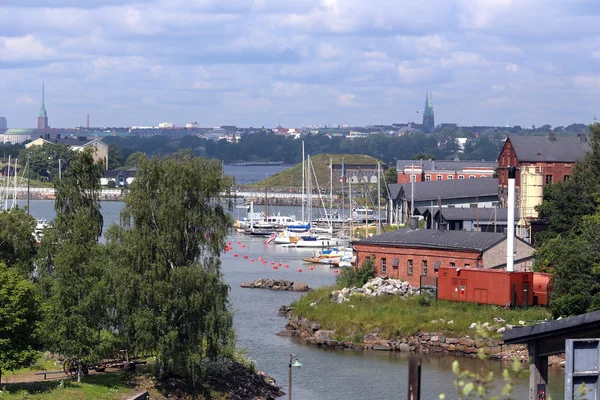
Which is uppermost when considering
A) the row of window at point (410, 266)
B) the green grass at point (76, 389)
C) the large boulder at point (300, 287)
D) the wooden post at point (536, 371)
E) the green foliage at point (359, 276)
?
the wooden post at point (536, 371)

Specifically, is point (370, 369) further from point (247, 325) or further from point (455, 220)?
point (455, 220)

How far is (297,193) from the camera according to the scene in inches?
7741

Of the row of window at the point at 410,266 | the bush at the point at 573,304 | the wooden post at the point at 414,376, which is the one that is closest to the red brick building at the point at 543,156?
the row of window at the point at 410,266

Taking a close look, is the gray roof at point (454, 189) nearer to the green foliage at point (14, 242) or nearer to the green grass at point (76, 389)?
the green foliage at point (14, 242)

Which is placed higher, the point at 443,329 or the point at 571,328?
the point at 571,328

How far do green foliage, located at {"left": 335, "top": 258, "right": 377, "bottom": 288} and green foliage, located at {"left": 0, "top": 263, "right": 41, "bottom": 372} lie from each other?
2626 centimetres

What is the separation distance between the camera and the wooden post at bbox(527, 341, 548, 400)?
45.9 ft

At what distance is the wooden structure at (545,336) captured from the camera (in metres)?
13.7

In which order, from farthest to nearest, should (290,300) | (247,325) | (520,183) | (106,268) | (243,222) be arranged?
(243,222) → (520,183) → (290,300) → (247,325) → (106,268)

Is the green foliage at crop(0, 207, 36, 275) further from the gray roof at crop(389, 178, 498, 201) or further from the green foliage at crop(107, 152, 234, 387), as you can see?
the gray roof at crop(389, 178, 498, 201)

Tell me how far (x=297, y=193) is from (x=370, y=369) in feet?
511

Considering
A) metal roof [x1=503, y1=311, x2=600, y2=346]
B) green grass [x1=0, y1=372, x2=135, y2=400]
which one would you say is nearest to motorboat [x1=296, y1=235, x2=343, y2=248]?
green grass [x1=0, y1=372, x2=135, y2=400]

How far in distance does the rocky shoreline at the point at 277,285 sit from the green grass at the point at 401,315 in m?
16.2

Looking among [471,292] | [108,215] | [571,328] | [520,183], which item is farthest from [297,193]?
[571,328]
